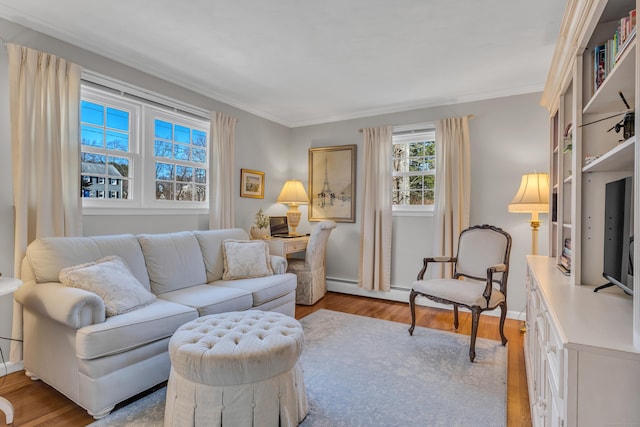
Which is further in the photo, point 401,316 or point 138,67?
point 401,316

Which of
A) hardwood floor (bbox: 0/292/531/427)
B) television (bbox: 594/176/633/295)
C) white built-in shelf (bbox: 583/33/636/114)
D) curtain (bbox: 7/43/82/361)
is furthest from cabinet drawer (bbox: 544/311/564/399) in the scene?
curtain (bbox: 7/43/82/361)

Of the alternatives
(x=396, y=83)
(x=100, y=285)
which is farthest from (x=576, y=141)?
(x=100, y=285)

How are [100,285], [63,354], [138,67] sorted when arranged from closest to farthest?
[63,354], [100,285], [138,67]

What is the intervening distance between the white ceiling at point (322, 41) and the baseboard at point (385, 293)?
92.5 inches

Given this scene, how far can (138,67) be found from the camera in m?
2.98

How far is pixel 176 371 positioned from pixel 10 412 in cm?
94

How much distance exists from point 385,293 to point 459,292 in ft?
5.41

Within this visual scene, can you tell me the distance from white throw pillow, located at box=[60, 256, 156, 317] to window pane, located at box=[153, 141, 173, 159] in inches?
53.9

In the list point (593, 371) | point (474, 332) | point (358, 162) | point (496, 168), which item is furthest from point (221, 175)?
point (593, 371)

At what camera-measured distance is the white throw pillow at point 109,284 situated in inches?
79.4

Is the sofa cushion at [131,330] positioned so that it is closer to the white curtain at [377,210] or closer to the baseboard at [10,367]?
the baseboard at [10,367]

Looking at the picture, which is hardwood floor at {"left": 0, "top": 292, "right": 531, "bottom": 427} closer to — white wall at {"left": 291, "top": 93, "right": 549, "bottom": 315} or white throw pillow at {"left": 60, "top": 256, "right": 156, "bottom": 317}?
white throw pillow at {"left": 60, "top": 256, "right": 156, "bottom": 317}

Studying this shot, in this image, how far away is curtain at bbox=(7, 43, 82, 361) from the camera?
2.23m

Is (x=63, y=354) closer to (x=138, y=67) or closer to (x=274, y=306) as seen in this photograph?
(x=274, y=306)
